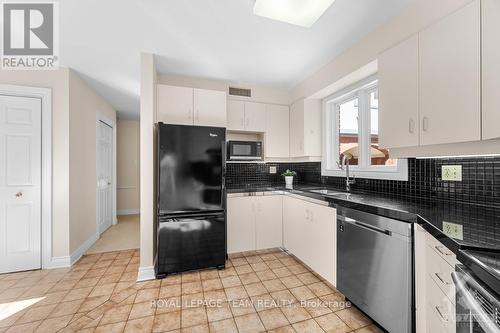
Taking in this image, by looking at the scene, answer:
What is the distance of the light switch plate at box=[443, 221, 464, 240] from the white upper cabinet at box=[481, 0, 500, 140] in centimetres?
53

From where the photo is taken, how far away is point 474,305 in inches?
29.3

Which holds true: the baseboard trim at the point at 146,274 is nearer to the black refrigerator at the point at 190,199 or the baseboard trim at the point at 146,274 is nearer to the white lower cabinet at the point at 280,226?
the black refrigerator at the point at 190,199

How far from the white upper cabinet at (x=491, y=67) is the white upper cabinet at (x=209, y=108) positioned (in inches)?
93.2

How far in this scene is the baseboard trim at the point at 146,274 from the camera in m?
2.26

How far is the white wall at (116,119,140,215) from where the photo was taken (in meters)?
5.18

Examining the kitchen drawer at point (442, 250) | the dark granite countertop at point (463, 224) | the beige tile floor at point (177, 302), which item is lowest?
the beige tile floor at point (177, 302)

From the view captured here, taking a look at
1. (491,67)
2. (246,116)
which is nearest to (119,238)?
(246,116)

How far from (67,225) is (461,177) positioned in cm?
396

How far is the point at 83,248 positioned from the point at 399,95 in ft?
13.5

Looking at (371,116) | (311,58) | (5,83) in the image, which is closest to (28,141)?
(5,83)

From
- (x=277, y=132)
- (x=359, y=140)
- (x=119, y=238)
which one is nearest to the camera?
(x=359, y=140)

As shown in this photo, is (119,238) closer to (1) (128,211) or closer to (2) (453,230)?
(1) (128,211)

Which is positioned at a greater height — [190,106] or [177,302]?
[190,106]

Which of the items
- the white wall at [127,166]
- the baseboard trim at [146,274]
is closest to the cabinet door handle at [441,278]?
the baseboard trim at [146,274]
